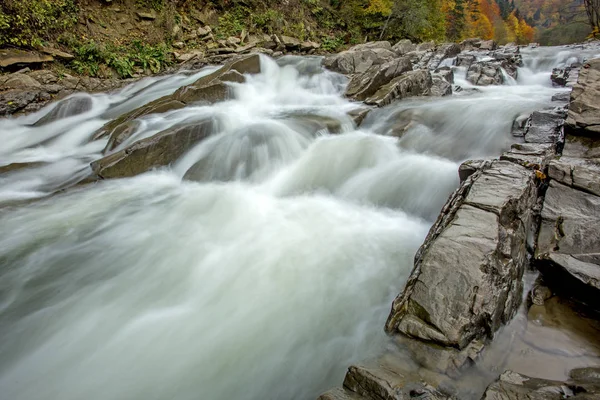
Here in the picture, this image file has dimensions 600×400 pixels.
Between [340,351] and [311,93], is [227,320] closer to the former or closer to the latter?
[340,351]

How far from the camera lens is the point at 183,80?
11.5 meters

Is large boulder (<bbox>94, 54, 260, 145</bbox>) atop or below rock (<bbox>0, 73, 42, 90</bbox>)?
below

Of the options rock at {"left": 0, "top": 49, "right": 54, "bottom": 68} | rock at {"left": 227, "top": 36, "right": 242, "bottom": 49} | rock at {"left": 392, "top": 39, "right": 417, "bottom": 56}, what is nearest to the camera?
rock at {"left": 0, "top": 49, "right": 54, "bottom": 68}

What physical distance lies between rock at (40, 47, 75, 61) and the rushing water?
4539 millimetres

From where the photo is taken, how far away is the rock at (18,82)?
393 inches

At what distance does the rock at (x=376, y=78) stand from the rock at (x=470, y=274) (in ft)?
21.5

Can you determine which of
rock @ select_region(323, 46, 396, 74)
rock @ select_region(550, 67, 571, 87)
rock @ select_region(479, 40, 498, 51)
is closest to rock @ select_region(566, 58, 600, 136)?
rock @ select_region(550, 67, 571, 87)

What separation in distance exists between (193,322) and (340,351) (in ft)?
5.17

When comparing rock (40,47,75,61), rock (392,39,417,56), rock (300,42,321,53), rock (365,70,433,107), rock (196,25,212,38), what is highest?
rock (196,25,212,38)

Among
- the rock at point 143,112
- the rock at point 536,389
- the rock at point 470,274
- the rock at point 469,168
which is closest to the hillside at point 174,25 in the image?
the rock at point 143,112

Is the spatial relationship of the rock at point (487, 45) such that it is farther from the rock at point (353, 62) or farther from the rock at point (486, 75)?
the rock at point (353, 62)

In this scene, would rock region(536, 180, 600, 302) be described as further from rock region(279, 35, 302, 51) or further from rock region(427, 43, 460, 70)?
rock region(279, 35, 302, 51)

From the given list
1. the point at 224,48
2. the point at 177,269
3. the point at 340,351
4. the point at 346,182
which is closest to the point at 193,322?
the point at 177,269

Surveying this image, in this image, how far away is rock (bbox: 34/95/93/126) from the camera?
9.41 m
